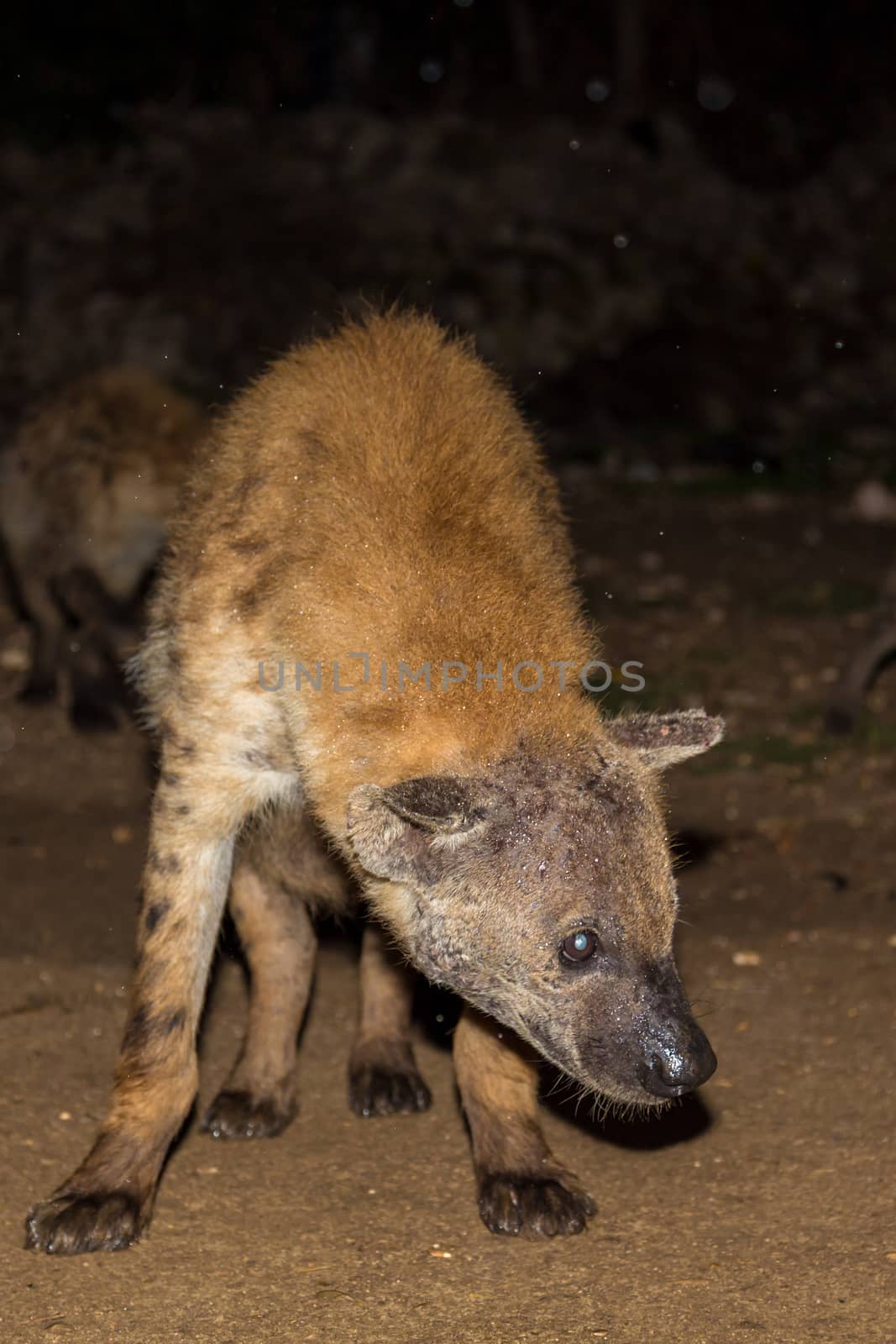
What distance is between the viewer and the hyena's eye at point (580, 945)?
2164 millimetres

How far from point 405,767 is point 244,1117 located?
3.01ft

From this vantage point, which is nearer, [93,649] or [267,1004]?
[267,1004]

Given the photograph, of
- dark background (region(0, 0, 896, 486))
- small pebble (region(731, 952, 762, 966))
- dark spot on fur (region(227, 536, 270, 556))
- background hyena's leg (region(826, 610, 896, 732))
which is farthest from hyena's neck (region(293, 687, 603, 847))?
dark background (region(0, 0, 896, 486))

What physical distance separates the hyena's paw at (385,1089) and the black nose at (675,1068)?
2.71 ft

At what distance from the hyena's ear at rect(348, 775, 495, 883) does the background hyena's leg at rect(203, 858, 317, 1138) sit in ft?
2.70

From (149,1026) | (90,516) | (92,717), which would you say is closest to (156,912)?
(149,1026)

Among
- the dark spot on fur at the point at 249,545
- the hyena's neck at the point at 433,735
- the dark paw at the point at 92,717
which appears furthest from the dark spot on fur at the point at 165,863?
the dark paw at the point at 92,717

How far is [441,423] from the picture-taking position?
2.53m

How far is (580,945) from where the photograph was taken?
2.17 metres

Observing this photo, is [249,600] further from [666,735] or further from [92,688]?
[92,688]

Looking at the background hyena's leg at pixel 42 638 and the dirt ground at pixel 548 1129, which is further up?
the dirt ground at pixel 548 1129

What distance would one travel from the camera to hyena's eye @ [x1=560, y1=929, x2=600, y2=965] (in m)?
2.16

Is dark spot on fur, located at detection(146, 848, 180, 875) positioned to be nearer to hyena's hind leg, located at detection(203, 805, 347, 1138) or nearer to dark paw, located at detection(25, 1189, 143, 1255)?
hyena's hind leg, located at detection(203, 805, 347, 1138)

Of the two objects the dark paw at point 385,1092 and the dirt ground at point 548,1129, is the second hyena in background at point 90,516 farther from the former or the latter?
the dark paw at point 385,1092
